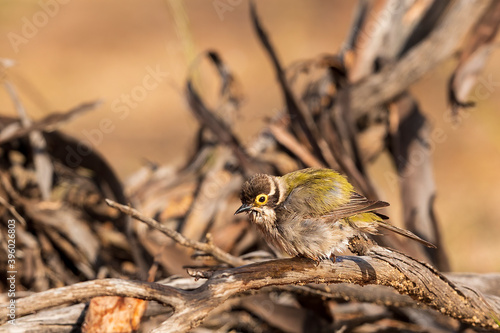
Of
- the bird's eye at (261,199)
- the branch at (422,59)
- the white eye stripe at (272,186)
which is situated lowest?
the bird's eye at (261,199)

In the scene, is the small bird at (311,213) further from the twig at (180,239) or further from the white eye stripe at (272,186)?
the twig at (180,239)

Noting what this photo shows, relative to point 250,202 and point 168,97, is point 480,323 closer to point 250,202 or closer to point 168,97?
point 250,202

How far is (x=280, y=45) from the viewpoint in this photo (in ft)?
34.0

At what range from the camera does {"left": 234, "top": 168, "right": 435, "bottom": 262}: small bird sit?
8.76ft

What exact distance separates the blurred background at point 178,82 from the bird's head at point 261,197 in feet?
10.7

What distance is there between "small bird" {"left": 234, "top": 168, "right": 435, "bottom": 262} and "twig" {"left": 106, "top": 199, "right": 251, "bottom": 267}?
0.81 ft

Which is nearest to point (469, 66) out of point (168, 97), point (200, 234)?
point (200, 234)

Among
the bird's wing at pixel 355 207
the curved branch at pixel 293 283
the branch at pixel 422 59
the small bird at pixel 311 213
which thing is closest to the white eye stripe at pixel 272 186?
the small bird at pixel 311 213

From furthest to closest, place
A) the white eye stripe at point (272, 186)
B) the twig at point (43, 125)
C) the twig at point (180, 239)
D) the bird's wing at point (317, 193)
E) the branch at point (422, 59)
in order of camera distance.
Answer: the branch at point (422, 59), the twig at point (43, 125), the white eye stripe at point (272, 186), the bird's wing at point (317, 193), the twig at point (180, 239)

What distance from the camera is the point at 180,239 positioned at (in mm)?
2498

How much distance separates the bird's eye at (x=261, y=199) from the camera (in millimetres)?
2861

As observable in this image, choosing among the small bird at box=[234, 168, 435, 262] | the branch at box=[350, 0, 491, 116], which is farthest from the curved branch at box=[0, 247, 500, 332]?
the branch at box=[350, 0, 491, 116]

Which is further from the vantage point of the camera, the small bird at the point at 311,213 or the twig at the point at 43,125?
the twig at the point at 43,125

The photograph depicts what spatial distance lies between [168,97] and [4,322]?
7.29 m
